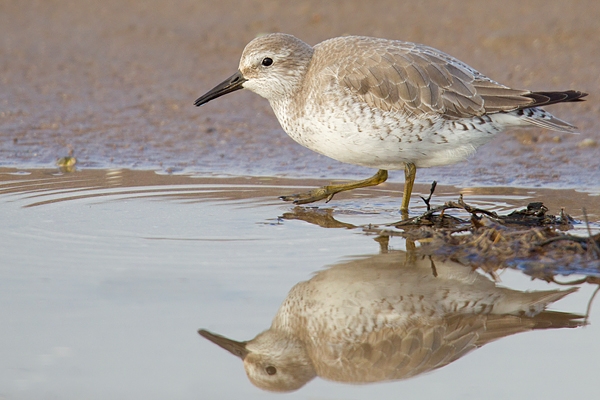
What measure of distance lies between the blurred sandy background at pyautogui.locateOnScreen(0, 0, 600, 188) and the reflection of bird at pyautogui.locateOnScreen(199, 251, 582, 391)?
10.2 ft

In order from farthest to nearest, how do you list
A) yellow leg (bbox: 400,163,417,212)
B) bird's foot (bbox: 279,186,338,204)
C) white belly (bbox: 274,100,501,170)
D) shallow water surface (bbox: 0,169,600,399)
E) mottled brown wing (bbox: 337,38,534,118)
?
bird's foot (bbox: 279,186,338,204) → yellow leg (bbox: 400,163,417,212) → mottled brown wing (bbox: 337,38,534,118) → white belly (bbox: 274,100,501,170) → shallow water surface (bbox: 0,169,600,399)

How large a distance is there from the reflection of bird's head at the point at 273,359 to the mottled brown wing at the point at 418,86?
2.76 m

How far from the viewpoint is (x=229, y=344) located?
16.0ft

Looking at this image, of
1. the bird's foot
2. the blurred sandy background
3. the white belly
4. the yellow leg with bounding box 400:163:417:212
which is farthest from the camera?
the blurred sandy background

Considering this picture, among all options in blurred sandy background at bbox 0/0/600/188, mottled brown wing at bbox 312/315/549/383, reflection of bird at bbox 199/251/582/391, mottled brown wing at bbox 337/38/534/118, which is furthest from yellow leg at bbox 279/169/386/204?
mottled brown wing at bbox 312/315/549/383

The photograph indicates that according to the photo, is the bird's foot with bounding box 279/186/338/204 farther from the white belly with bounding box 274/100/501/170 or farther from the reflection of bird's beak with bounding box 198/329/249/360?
the reflection of bird's beak with bounding box 198/329/249/360

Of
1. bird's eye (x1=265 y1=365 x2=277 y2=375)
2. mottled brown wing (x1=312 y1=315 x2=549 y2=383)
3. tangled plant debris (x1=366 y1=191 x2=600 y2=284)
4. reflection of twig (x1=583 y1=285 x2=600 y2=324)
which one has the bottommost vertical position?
bird's eye (x1=265 y1=365 x2=277 y2=375)

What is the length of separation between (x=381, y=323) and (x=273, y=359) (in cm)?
72

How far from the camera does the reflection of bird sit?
15.6 feet

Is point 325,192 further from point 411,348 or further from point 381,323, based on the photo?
point 411,348

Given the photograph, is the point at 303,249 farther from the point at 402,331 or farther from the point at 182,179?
the point at 182,179

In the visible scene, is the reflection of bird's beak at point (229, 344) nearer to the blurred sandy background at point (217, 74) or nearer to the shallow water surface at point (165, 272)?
the shallow water surface at point (165, 272)

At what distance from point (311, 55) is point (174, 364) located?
399 cm

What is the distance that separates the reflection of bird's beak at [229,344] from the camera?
484 centimetres
